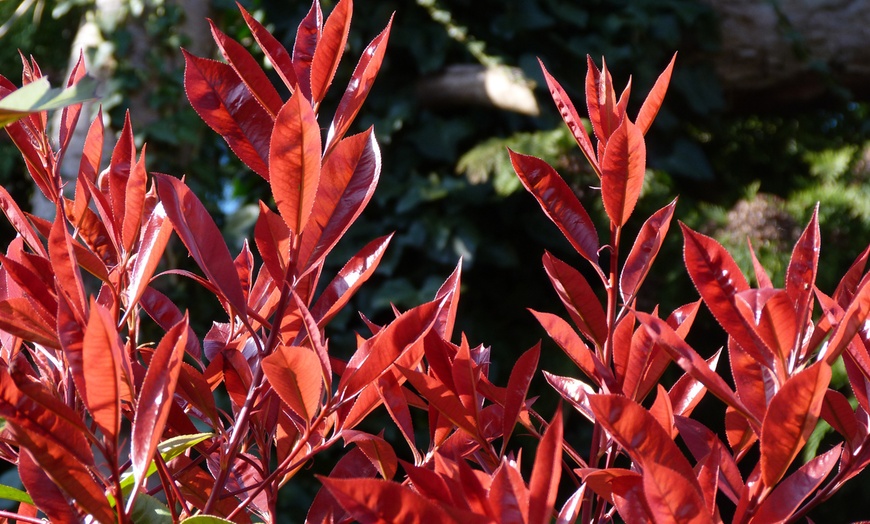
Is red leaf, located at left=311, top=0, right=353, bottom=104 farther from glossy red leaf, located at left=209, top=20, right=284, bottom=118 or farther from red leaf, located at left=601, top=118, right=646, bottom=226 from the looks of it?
red leaf, located at left=601, top=118, right=646, bottom=226

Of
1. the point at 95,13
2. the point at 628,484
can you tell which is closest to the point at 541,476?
the point at 628,484

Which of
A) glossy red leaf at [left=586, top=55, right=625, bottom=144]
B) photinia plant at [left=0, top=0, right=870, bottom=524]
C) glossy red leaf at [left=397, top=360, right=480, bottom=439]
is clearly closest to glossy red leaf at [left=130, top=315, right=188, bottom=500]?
photinia plant at [left=0, top=0, right=870, bottom=524]

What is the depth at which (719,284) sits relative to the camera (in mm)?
330

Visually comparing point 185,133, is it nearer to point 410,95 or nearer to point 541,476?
point 410,95

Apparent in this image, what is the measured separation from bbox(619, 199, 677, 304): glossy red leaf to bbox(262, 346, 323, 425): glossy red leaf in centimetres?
15

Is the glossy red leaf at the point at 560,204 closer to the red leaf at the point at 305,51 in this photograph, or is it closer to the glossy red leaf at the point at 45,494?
the red leaf at the point at 305,51

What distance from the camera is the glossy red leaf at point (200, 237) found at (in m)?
0.31

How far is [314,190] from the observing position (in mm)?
312

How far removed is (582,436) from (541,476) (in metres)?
2.02

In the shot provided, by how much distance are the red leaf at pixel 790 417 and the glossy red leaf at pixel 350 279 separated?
168 mm

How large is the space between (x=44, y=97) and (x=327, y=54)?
0.14 metres

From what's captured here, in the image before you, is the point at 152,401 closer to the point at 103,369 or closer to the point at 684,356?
the point at 103,369

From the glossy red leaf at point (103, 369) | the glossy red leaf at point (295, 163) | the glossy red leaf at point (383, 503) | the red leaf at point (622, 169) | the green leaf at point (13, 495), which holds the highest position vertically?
the glossy red leaf at point (295, 163)

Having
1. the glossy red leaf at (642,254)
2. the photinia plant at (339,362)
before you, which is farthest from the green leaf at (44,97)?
the glossy red leaf at (642,254)
